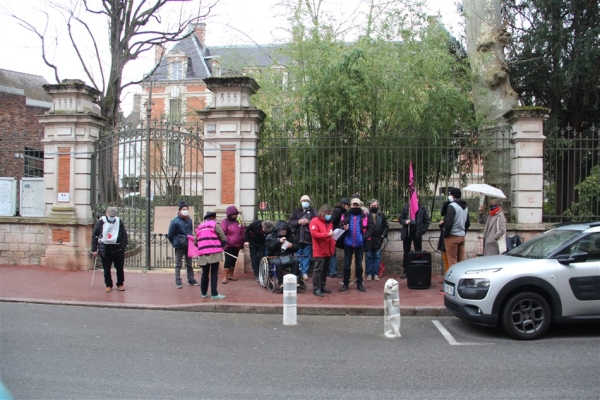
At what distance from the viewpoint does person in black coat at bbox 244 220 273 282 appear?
404 inches

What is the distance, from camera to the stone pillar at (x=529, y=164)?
11094mm

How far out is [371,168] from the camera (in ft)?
38.3

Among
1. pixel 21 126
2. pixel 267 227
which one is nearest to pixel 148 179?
pixel 267 227

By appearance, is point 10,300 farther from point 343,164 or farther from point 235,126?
point 343,164

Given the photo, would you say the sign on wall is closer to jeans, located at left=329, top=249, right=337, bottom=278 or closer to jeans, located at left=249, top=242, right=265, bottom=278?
jeans, located at left=249, top=242, right=265, bottom=278

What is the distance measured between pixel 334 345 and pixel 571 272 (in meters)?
3.39

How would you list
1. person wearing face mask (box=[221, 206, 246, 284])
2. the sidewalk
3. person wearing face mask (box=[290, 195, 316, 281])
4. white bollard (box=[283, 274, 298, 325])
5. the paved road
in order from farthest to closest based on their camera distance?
person wearing face mask (box=[221, 206, 246, 284]) < person wearing face mask (box=[290, 195, 316, 281]) < the sidewalk < white bollard (box=[283, 274, 298, 325]) < the paved road

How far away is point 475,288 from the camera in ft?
22.6

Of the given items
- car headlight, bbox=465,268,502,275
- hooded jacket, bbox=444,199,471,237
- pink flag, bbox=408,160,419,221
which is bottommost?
car headlight, bbox=465,268,502,275

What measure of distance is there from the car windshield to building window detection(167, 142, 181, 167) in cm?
764

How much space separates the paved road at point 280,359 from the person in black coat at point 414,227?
2882mm

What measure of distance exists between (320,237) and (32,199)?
328 inches

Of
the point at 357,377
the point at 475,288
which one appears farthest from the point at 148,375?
the point at 475,288

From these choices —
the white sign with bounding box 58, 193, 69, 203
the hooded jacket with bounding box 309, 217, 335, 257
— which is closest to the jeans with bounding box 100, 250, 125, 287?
the white sign with bounding box 58, 193, 69, 203
